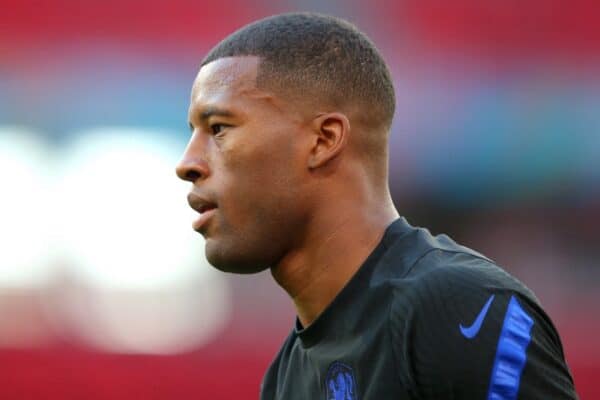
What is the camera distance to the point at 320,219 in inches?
90.0

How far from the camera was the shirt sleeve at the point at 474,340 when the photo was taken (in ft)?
6.26

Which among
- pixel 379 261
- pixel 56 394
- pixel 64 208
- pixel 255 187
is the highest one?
pixel 64 208

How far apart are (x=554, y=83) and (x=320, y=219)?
10.4 feet

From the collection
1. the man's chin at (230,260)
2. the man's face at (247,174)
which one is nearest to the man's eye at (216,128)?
the man's face at (247,174)

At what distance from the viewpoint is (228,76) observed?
2330mm

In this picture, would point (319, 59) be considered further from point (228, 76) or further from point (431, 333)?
point (431, 333)

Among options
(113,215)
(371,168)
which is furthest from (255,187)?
(113,215)

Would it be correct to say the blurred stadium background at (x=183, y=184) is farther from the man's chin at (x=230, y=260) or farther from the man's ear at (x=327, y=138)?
the man's ear at (x=327, y=138)

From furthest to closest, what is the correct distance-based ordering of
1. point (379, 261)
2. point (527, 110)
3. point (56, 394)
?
point (527, 110) → point (56, 394) → point (379, 261)

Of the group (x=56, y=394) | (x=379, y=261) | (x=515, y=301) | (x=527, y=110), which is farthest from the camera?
(x=527, y=110)

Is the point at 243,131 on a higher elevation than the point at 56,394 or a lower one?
higher

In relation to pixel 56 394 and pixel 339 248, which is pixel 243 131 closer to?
pixel 339 248

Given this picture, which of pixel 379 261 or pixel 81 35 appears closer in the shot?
pixel 379 261

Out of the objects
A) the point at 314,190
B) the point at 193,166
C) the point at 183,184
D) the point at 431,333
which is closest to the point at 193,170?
the point at 193,166
